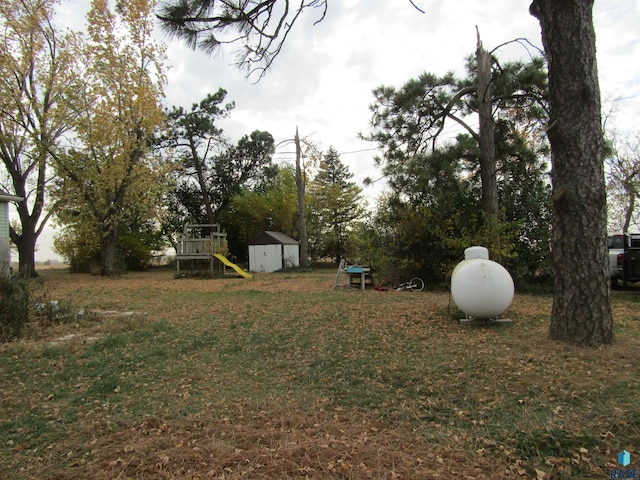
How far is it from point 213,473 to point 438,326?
409cm

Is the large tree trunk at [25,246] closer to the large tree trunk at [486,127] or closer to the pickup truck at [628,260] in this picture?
the large tree trunk at [486,127]

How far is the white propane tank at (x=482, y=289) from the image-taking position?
536cm

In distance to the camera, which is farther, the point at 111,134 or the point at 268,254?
the point at 268,254

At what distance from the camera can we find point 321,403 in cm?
327

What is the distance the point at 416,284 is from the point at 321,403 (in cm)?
835

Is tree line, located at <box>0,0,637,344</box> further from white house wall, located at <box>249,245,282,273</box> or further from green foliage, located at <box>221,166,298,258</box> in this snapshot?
white house wall, located at <box>249,245,282,273</box>

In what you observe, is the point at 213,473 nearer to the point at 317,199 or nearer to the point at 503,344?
the point at 503,344

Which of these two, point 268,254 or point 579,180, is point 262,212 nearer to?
point 268,254

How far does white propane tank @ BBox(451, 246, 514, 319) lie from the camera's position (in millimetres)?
5355

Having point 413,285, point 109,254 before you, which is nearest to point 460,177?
point 413,285

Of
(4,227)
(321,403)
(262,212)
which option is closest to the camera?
(321,403)

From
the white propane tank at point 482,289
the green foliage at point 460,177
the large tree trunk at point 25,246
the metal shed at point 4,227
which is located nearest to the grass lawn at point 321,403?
the white propane tank at point 482,289

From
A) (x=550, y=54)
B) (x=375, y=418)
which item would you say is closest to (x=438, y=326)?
(x=375, y=418)

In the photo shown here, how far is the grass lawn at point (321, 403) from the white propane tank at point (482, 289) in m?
0.29
